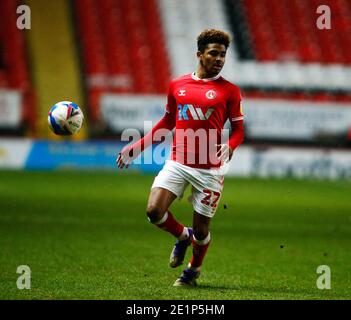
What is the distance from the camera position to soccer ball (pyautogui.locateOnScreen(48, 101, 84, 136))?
709 centimetres

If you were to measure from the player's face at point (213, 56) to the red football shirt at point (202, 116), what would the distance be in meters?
0.14

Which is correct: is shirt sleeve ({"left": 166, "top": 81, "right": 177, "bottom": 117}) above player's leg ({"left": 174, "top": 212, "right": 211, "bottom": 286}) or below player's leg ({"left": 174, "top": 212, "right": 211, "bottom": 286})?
above

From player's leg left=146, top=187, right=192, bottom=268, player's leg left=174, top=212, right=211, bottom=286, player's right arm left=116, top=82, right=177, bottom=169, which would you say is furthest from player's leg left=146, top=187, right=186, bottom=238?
player's right arm left=116, top=82, right=177, bottom=169

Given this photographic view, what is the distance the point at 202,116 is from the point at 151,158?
15.4 meters

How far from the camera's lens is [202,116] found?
682 cm

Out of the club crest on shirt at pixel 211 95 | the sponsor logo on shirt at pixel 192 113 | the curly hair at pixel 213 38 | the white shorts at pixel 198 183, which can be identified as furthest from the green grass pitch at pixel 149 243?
the curly hair at pixel 213 38

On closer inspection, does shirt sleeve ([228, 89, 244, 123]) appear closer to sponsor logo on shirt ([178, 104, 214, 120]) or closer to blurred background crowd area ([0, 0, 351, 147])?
sponsor logo on shirt ([178, 104, 214, 120])

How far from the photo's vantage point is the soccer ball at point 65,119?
7094 millimetres

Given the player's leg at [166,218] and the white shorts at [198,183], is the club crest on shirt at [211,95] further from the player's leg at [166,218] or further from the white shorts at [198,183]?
the player's leg at [166,218]

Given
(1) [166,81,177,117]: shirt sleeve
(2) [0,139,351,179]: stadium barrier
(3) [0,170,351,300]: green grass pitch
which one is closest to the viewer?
(3) [0,170,351,300]: green grass pitch

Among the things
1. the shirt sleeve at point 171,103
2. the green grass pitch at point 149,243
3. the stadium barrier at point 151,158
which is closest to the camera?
the green grass pitch at point 149,243

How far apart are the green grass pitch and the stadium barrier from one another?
3.51 m

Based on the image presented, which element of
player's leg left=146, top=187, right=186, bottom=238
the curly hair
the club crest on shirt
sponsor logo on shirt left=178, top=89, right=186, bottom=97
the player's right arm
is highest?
the curly hair

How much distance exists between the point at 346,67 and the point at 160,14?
271 inches
